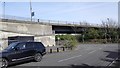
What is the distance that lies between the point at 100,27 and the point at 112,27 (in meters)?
4.64

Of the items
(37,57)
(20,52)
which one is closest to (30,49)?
(37,57)

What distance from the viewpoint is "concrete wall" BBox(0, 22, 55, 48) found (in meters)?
49.5

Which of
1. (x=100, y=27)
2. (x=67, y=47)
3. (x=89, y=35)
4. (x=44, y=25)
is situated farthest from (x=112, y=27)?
(x=67, y=47)

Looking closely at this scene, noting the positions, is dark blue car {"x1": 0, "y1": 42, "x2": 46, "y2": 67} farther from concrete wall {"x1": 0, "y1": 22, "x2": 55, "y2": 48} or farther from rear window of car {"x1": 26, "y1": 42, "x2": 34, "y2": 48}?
concrete wall {"x1": 0, "y1": 22, "x2": 55, "y2": 48}

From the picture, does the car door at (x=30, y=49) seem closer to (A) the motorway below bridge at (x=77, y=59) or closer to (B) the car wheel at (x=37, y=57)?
(B) the car wheel at (x=37, y=57)

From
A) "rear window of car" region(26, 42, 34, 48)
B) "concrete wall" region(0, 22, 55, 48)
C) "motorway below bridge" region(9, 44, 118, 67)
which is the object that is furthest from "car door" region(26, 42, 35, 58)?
"concrete wall" region(0, 22, 55, 48)

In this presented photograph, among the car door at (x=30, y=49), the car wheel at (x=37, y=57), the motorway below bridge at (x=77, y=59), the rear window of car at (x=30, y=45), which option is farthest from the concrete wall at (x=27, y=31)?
the car door at (x=30, y=49)

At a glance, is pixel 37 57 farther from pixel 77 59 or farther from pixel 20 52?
pixel 77 59

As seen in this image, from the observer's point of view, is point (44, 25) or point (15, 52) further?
point (44, 25)

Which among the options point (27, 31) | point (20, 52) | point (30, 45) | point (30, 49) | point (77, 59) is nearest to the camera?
point (20, 52)

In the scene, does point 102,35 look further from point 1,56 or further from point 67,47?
point 1,56

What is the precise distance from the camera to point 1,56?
18.9m

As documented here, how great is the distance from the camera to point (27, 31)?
5669 centimetres

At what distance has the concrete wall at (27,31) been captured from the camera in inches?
1948
